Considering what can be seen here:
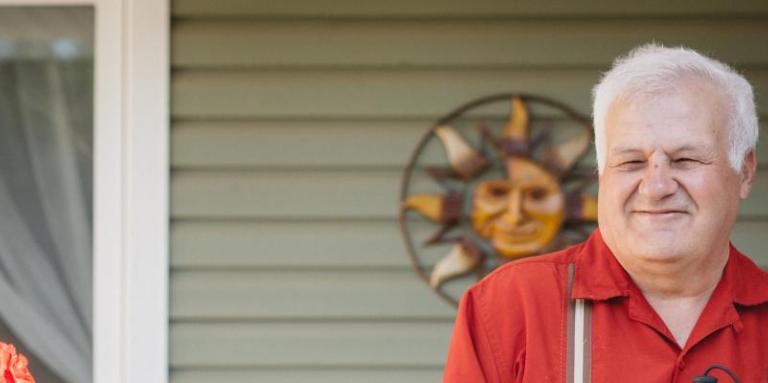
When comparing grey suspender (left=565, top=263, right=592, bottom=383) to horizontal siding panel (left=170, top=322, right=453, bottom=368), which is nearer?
grey suspender (left=565, top=263, right=592, bottom=383)

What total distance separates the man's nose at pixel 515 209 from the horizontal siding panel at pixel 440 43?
358mm

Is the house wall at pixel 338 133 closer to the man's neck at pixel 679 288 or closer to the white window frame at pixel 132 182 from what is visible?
the white window frame at pixel 132 182

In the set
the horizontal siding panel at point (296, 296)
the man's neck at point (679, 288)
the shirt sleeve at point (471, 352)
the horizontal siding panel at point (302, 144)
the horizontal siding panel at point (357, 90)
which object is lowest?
the shirt sleeve at point (471, 352)

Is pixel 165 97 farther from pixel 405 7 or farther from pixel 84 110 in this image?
pixel 405 7

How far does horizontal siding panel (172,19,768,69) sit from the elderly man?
1.49m

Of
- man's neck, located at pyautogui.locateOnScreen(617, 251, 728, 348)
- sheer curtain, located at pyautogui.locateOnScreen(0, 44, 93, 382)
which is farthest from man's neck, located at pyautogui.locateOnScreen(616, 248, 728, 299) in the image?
sheer curtain, located at pyautogui.locateOnScreen(0, 44, 93, 382)

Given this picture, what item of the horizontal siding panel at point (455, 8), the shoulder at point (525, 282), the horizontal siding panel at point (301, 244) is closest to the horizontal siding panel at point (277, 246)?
the horizontal siding panel at point (301, 244)

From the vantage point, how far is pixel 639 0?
3.71 m

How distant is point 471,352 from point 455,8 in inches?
67.1

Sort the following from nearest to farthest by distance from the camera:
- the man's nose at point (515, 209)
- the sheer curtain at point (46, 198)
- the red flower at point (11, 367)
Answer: the red flower at point (11, 367) < the man's nose at point (515, 209) < the sheer curtain at point (46, 198)

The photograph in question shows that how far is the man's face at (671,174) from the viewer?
2.09 metres

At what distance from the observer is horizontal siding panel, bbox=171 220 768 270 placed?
372 centimetres

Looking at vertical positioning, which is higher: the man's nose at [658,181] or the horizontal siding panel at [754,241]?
the horizontal siding panel at [754,241]

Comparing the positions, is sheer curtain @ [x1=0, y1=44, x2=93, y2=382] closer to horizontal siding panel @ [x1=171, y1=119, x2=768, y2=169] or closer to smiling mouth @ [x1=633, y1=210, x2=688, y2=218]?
horizontal siding panel @ [x1=171, y1=119, x2=768, y2=169]
